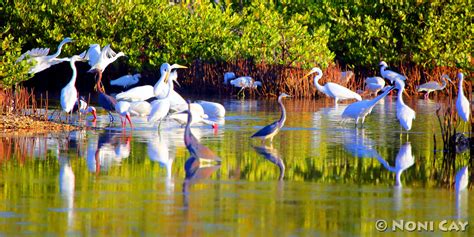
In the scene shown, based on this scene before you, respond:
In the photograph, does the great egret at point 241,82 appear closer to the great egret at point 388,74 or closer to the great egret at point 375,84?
the great egret at point 375,84

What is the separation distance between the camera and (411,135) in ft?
51.0

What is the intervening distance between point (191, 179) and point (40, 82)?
19685 millimetres

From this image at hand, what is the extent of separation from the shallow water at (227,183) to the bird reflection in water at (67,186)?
0.05 feet

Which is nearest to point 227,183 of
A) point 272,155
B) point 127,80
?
point 272,155

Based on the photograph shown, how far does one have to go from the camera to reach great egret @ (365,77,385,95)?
26453 mm

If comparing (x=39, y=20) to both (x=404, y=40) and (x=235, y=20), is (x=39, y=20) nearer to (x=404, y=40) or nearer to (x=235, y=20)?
(x=235, y=20)

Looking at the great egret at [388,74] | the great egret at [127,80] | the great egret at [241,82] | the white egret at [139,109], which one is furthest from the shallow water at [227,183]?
the great egret at [388,74]

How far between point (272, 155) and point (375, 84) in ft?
46.6

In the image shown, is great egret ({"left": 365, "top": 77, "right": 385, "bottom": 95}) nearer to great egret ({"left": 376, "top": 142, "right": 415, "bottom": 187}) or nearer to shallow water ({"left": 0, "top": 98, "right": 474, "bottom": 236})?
shallow water ({"left": 0, "top": 98, "right": 474, "bottom": 236})

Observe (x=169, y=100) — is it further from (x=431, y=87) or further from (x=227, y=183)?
(x=431, y=87)

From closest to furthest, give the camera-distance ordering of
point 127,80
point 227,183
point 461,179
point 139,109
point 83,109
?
point 227,183 < point 461,179 < point 139,109 < point 83,109 < point 127,80

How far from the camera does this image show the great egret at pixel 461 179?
1038 centimetres

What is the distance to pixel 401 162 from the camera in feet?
40.2

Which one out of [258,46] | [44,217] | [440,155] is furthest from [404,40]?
[44,217]
